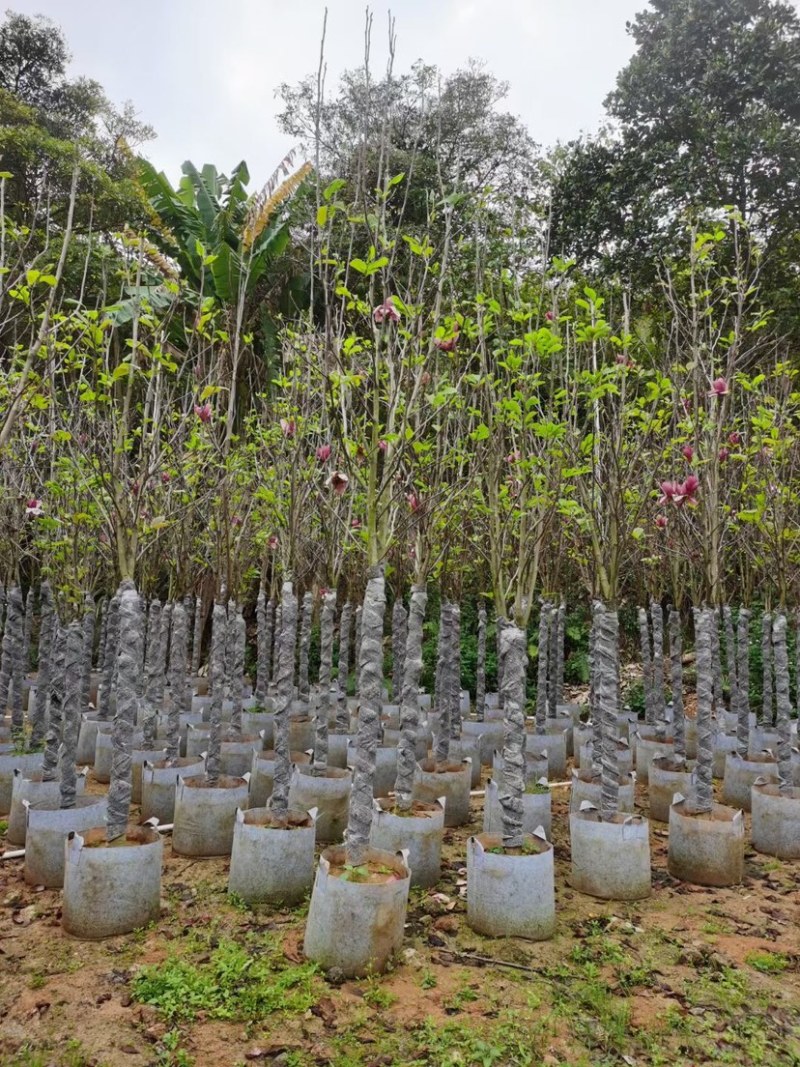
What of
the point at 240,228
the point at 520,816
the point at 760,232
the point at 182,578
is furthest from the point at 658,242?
the point at 520,816

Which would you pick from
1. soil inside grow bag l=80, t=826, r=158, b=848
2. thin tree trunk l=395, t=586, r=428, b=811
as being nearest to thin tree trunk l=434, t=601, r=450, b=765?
thin tree trunk l=395, t=586, r=428, b=811

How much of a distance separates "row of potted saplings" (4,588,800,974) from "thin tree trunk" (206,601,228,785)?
0.02 meters

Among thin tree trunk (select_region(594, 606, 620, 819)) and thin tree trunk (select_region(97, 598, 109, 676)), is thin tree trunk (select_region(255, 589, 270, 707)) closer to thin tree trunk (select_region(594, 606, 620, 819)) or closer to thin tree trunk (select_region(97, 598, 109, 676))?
thin tree trunk (select_region(97, 598, 109, 676))

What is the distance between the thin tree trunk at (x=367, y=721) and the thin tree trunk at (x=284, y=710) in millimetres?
1014

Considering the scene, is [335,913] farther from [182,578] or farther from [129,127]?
[129,127]

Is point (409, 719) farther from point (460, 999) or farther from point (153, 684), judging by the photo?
point (153, 684)

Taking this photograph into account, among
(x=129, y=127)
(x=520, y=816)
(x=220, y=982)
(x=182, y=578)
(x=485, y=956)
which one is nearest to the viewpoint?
(x=220, y=982)

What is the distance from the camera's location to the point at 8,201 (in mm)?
16875

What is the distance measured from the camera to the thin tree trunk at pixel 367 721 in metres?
4.49

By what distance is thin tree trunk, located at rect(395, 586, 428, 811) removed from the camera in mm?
5848

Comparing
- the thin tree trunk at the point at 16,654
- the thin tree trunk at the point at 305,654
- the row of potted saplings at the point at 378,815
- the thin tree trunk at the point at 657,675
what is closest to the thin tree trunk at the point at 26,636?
the thin tree trunk at the point at 16,654

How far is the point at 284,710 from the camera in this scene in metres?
5.78

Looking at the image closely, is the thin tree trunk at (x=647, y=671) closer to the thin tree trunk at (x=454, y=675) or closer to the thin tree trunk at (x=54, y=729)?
the thin tree trunk at (x=454, y=675)

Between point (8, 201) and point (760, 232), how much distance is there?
686 inches
